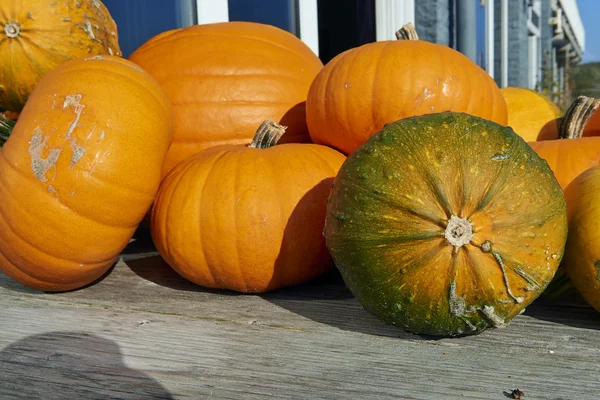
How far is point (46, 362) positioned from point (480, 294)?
0.98m

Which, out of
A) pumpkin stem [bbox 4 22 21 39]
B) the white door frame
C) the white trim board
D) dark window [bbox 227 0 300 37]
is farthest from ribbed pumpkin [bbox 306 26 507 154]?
the white door frame

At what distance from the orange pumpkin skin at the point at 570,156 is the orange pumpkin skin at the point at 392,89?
243 millimetres

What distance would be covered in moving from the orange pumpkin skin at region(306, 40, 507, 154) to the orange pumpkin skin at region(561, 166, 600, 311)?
53 centimetres

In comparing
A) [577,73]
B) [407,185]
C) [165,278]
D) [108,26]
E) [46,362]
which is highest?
[108,26]

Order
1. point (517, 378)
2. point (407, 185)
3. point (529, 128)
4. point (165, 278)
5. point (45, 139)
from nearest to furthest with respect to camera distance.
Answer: point (517, 378) < point (407, 185) < point (45, 139) < point (165, 278) < point (529, 128)

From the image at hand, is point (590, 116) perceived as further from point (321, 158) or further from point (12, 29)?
point (12, 29)

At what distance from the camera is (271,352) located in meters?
1.35

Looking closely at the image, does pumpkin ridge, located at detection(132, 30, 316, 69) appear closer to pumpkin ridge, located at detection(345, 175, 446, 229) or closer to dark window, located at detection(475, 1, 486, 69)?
pumpkin ridge, located at detection(345, 175, 446, 229)

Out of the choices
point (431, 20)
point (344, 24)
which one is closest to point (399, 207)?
point (431, 20)

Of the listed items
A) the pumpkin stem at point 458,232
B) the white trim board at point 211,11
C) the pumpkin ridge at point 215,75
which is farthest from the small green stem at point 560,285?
the white trim board at point 211,11

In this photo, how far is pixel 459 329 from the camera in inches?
51.7

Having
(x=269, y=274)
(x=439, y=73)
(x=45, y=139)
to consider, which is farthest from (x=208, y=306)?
(x=439, y=73)

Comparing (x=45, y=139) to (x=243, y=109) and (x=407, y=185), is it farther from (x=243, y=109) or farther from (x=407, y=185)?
(x=407, y=185)

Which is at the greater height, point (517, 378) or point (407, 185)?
point (407, 185)
